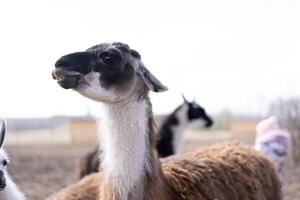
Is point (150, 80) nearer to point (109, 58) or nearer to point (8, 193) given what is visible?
point (109, 58)

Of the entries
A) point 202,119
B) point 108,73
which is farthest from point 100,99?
point 202,119

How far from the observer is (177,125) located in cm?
1259

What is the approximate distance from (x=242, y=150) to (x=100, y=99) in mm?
2436

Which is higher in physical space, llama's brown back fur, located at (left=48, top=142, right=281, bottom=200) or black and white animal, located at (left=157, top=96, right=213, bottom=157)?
llama's brown back fur, located at (left=48, top=142, right=281, bottom=200)

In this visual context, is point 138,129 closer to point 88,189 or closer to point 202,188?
point 202,188

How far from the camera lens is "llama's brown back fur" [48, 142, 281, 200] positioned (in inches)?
212

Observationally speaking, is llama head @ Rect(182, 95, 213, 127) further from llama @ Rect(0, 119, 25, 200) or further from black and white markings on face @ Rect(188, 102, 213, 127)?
llama @ Rect(0, 119, 25, 200)

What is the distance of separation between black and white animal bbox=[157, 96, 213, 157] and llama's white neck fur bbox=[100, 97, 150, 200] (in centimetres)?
662

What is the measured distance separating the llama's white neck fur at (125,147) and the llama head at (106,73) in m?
0.12

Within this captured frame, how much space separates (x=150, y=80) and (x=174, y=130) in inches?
298

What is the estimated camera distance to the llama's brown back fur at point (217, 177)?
5391 mm

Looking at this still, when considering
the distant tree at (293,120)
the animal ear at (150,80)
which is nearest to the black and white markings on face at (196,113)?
the distant tree at (293,120)

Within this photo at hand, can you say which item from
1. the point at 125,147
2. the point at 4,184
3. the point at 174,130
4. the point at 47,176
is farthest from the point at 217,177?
the point at 47,176

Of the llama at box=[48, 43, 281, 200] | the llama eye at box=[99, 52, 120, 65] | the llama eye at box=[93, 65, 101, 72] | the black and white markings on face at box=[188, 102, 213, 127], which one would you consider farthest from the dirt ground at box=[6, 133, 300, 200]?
the llama eye at box=[93, 65, 101, 72]
